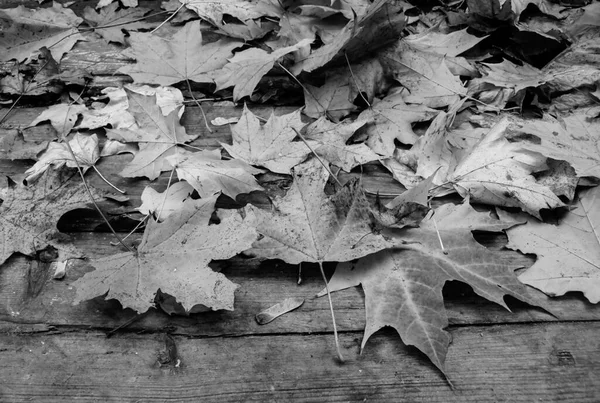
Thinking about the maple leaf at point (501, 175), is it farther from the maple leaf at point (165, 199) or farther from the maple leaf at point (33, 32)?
the maple leaf at point (33, 32)

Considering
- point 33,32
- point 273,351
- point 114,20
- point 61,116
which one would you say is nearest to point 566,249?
point 273,351

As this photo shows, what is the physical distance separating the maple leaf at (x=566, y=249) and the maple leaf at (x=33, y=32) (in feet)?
5.24

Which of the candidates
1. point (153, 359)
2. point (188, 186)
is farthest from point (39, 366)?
point (188, 186)

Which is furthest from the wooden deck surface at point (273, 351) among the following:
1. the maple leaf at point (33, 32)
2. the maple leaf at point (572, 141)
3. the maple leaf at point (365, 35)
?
the maple leaf at point (33, 32)

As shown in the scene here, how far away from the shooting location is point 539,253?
1.02 m

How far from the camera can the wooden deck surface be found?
84 cm

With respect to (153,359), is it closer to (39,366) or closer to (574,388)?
(39,366)

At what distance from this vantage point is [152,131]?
52.9 inches

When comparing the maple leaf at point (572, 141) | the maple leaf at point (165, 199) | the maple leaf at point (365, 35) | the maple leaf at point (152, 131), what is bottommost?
the maple leaf at point (165, 199)

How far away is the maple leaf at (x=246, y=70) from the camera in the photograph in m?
1.43

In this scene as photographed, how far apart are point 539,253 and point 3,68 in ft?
5.78

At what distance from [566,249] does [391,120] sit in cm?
56

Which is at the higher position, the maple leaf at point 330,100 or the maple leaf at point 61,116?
the maple leaf at point 330,100

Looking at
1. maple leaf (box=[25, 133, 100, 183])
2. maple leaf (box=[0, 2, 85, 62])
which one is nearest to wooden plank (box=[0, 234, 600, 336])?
maple leaf (box=[25, 133, 100, 183])
